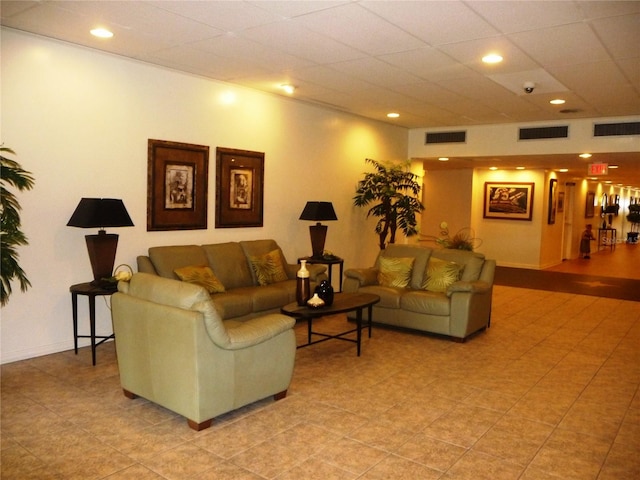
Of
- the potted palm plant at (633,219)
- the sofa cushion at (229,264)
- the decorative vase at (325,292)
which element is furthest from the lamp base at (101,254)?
the potted palm plant at (633,219)

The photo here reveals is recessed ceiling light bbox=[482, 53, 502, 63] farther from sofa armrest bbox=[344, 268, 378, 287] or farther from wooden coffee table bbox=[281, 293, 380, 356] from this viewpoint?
sofa armrest bbox=[344, 268, 378, 287]

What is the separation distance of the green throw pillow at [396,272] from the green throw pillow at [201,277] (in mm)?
1984

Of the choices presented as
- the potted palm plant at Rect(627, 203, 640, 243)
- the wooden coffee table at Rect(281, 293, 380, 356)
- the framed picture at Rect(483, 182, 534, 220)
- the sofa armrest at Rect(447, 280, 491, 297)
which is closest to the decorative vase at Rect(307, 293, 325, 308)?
the wooden coffee table at Rect(281, 293, 380, 356)

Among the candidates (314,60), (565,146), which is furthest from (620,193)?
(314,60)

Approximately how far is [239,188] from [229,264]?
1114 millimetres

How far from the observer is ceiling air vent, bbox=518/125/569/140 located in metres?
8.02

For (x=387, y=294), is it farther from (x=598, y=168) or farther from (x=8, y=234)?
(x=598, y=168)

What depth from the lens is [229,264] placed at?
586cm

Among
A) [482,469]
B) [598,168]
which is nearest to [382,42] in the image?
[482,469]

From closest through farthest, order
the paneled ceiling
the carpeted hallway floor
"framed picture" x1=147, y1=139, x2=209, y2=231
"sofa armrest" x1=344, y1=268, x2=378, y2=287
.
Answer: the paneled ceiling → "framed picture" x1=147, y1=139, x2=209, y2=231 → "sofa armrest" x1=344, y1=268, x2=378, y2=287 → the carpeted hallway floor

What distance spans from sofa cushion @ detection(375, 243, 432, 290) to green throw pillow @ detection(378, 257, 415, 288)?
0.07 m

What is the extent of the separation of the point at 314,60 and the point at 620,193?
21.5 meters

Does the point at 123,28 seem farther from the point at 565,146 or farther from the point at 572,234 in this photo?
the point at 572,234

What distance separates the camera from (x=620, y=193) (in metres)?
22.2
